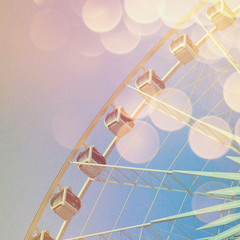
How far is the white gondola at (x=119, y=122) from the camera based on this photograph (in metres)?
16.5

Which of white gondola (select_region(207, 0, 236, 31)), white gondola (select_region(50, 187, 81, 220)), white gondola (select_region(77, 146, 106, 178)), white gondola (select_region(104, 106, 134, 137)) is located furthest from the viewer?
white gondola (select_region(77, 146, 106, 178))

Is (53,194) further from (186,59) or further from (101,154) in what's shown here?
(186,59)

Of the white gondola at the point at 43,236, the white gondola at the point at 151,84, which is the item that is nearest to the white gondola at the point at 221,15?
the white gondola at the point at 151,84

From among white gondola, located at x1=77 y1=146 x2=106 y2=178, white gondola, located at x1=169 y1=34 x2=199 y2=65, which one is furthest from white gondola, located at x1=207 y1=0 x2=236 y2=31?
white gondola, located at x1=77 y1=146 x2=106 y2=178

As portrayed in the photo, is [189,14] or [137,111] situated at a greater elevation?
[189,14]

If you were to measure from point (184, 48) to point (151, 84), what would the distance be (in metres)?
2.00

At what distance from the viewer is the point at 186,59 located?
15508mm

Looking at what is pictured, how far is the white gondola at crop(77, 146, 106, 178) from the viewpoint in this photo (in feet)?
55.6

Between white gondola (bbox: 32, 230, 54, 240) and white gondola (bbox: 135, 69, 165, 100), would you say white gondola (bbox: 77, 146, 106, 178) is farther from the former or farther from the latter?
white gondola (bbox: 135, 69, 165, 100)

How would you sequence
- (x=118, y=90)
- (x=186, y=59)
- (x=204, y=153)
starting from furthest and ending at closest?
1. (x=204, y=153)
2. (x=118, y=90)
3. (x=186, y=59)

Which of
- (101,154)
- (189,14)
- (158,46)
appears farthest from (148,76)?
(101,154)

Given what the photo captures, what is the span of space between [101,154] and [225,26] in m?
7.75

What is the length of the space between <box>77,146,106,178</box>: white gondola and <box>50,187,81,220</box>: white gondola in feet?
4.00

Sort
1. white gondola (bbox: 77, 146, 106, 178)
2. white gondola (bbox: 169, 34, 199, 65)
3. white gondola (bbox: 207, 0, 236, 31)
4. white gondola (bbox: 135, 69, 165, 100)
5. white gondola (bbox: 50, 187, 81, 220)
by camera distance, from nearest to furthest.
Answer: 1. white gondola (bbox: 207, 0, 236, 31)
2. white gondola (bbox: 169, 34, 199, 65)
3. white gondola (bbox: 135, 69, 165, 100)
4. white gondola (bbox: 50, 187, 81, 220)
5. white gondola (bbox: 77, 146, 106, 178)
